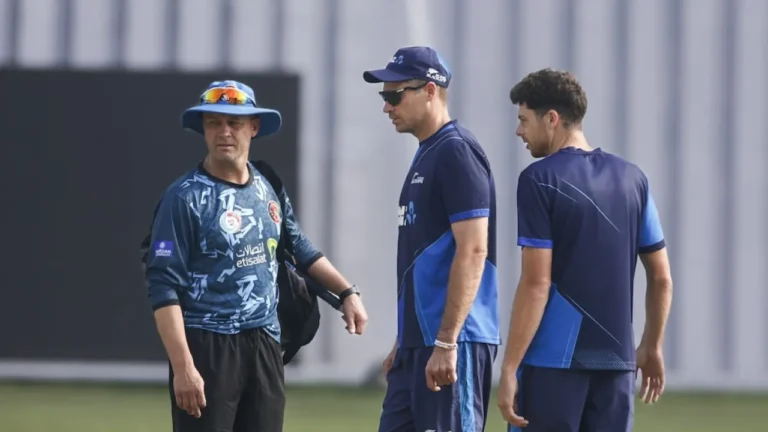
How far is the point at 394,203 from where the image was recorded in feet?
35.8

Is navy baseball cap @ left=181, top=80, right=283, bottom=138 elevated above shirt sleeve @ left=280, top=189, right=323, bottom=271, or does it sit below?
above

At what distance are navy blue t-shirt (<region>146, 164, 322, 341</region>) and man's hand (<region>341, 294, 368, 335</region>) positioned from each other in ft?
1.44

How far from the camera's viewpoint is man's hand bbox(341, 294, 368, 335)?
4867 millimetres

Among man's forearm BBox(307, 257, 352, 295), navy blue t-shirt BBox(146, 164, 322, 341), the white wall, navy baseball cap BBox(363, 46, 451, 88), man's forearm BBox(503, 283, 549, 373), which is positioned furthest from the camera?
the white wall

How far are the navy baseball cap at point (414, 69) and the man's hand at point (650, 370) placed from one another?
119cm

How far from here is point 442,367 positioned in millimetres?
4449

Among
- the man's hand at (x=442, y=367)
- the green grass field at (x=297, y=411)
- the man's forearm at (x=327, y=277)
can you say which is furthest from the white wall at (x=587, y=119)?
the man's hand at (x=442, y=367)

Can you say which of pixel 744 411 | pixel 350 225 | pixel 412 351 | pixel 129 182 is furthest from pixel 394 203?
pixel 412 351

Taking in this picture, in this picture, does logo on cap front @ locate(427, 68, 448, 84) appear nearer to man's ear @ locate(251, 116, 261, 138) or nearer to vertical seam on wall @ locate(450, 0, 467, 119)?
man's ear @ locate(251, 116, 261, 138)

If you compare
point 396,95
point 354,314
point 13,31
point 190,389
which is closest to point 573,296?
point 354,314

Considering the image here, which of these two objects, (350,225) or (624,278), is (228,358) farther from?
(350,225)

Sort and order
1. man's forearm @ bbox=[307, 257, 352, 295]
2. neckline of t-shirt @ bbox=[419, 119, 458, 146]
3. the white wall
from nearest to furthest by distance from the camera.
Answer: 1. neckline of t-shirt @ bbox=[419, 119, 458, 146]
2. man's forearm @ bbox=[307, 257, 352, 295]
3. the white wall

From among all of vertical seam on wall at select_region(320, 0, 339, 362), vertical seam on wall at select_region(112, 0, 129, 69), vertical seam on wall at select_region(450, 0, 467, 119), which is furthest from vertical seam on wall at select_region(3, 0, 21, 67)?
vertical seam on wall at select_region(450, 0, 467, 119)

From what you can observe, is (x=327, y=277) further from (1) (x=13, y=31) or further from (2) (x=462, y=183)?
(1) (x=13, y=31)
